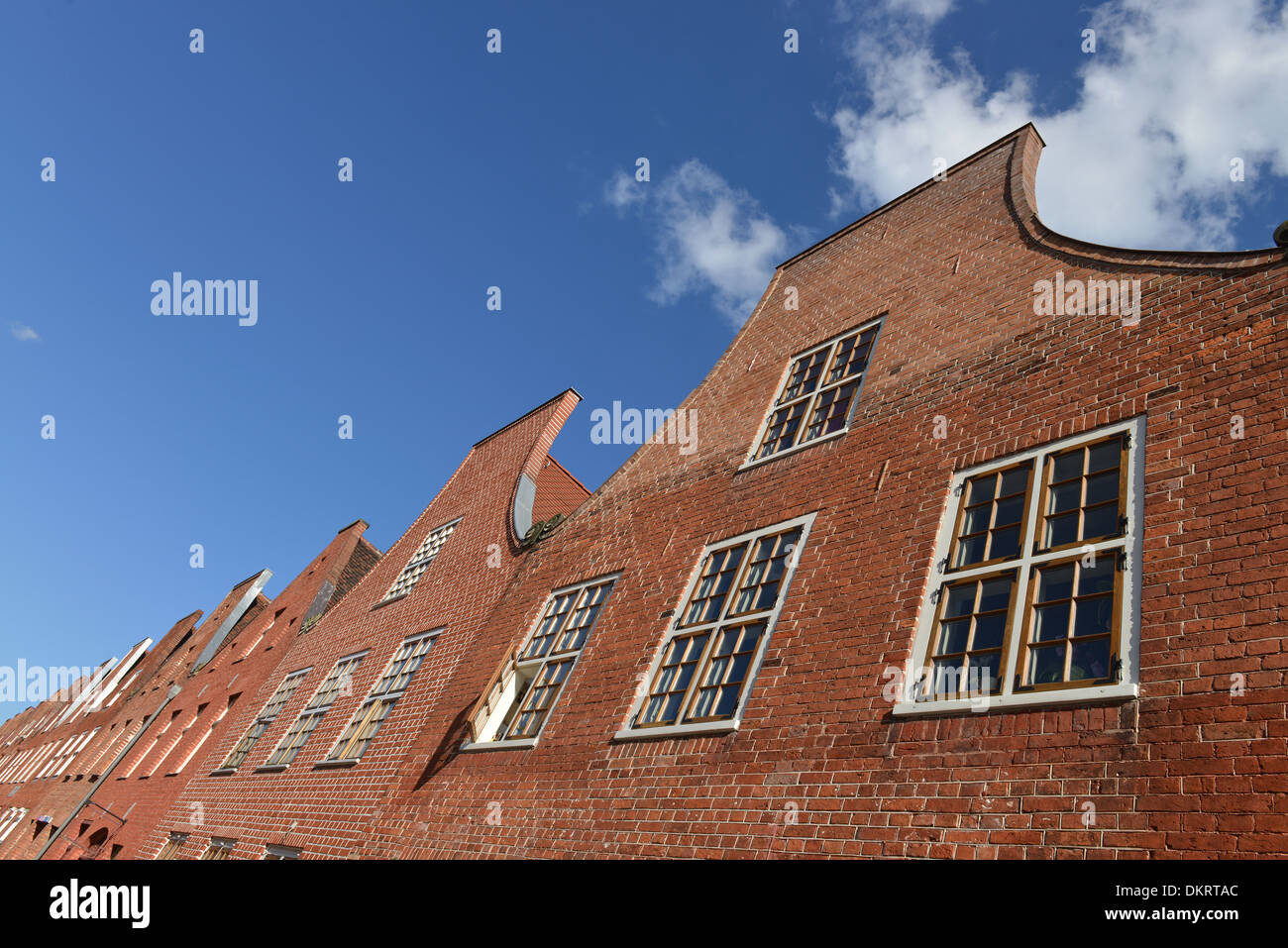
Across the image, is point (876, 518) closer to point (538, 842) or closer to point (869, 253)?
point (538, 842)

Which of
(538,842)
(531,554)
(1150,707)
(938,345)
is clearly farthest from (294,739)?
(1150,707)

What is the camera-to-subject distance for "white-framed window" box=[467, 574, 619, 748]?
28.1 ft

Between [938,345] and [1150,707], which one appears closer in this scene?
[1150,707]

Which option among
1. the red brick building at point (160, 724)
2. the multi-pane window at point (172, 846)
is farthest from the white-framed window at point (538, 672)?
the red brick building at point (160, 724)

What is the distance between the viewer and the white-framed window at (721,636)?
6609mm

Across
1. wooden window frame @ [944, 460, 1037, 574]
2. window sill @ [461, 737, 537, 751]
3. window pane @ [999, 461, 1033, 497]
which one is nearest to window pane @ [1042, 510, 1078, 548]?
wooden window frame @ [944, 460, 1037, 574]

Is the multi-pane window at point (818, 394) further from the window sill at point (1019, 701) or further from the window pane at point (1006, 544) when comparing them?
the window sill at point (1019, 701)

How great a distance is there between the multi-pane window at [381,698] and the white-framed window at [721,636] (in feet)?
19.9

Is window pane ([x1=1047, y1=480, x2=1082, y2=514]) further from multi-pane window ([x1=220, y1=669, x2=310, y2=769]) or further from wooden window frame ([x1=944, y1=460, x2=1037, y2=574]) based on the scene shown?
multi-pane window ([x1=220, y1=669, x2=310, y2=769])

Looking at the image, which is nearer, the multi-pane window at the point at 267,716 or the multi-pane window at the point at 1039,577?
the multi-pane window at the point at 1039,577

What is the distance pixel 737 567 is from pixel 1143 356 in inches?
154

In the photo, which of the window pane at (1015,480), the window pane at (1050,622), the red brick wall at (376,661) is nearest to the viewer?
the window pane at (1050,622)
